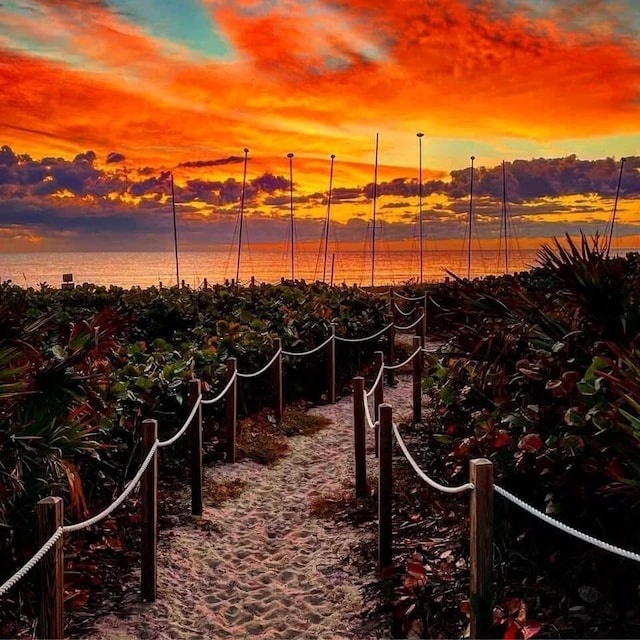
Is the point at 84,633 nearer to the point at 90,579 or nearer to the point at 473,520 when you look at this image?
the point at 90,579

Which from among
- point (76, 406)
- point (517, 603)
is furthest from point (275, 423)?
point (517, 603)

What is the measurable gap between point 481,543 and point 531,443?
4.06 feet

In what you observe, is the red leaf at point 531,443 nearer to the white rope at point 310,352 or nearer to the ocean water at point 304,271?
the white rope at point 310,352

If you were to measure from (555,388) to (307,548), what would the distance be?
258 centimetres

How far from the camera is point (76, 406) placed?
5.34 meters

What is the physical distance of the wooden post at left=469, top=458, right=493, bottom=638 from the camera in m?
3.36

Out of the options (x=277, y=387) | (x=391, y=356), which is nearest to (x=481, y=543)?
(x=277, y=387)

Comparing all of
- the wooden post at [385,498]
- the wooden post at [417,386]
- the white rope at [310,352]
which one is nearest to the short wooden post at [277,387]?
the white rope at [310,352]

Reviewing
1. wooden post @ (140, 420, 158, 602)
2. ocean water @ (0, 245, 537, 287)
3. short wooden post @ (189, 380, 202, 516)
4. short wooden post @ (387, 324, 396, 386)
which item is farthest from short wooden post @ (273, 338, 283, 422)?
ocean water @ (0, 245, 537, 287)

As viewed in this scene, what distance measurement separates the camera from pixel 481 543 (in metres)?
3.41

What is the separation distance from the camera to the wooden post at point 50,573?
3211 mm

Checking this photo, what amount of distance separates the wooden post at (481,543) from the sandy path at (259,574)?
126 centimetres

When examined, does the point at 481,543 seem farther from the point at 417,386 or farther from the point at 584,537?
the point at 417,386

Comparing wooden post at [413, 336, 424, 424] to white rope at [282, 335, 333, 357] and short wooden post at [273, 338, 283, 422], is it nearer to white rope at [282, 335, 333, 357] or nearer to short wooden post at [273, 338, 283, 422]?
white rope at [282, 335, 333, 357]
